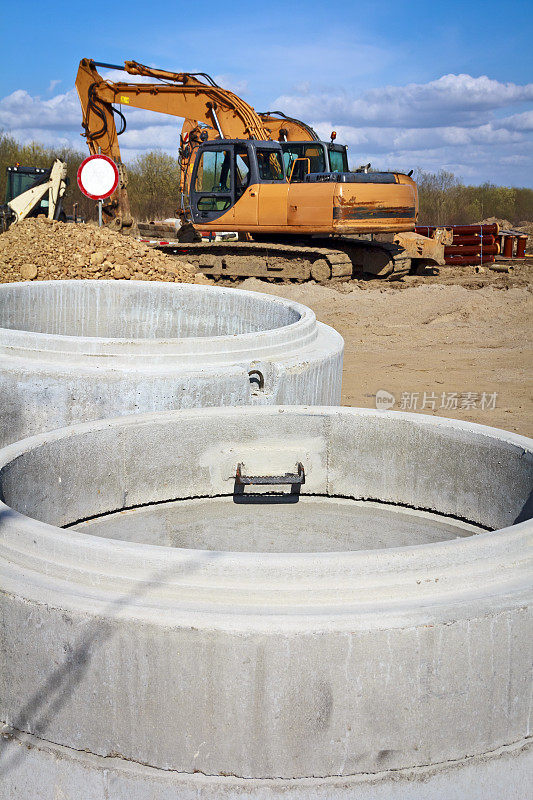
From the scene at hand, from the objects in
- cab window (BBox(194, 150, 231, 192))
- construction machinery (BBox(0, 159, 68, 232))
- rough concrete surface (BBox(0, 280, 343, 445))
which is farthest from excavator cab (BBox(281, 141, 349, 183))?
rough concrete surface (BBox(0, 280, 343, 445))

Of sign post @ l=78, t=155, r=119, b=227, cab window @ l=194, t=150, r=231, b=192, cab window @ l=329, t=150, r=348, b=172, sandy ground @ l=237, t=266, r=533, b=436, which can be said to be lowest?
sandy ground @ l=237, t=266, r=533, b=436

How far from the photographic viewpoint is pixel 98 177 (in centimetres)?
1071

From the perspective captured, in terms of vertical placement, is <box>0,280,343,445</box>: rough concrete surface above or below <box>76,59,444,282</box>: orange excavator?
below

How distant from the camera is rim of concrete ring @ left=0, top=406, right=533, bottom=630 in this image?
2.00 metres

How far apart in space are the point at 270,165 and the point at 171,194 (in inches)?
1500

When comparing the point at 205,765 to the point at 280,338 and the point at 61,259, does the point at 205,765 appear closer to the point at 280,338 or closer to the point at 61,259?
the point at 280,338

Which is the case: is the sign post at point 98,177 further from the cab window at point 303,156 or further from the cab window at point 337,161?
the cab window at point 337,161

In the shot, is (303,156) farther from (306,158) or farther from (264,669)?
(264,669)

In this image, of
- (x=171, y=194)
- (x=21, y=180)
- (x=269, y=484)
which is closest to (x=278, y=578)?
(x=269, y=484)

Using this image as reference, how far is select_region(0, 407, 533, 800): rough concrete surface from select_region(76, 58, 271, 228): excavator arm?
14.9 metres

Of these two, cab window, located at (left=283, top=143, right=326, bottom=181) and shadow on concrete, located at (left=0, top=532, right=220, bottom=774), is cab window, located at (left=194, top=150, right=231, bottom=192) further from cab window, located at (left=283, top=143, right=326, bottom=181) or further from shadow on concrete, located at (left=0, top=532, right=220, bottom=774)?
shadow on concrete, located at (left=0, top=532, right=220, bottom=774)

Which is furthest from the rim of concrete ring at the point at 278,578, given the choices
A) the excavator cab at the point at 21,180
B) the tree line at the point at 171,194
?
the tree line at the point at 171,194
